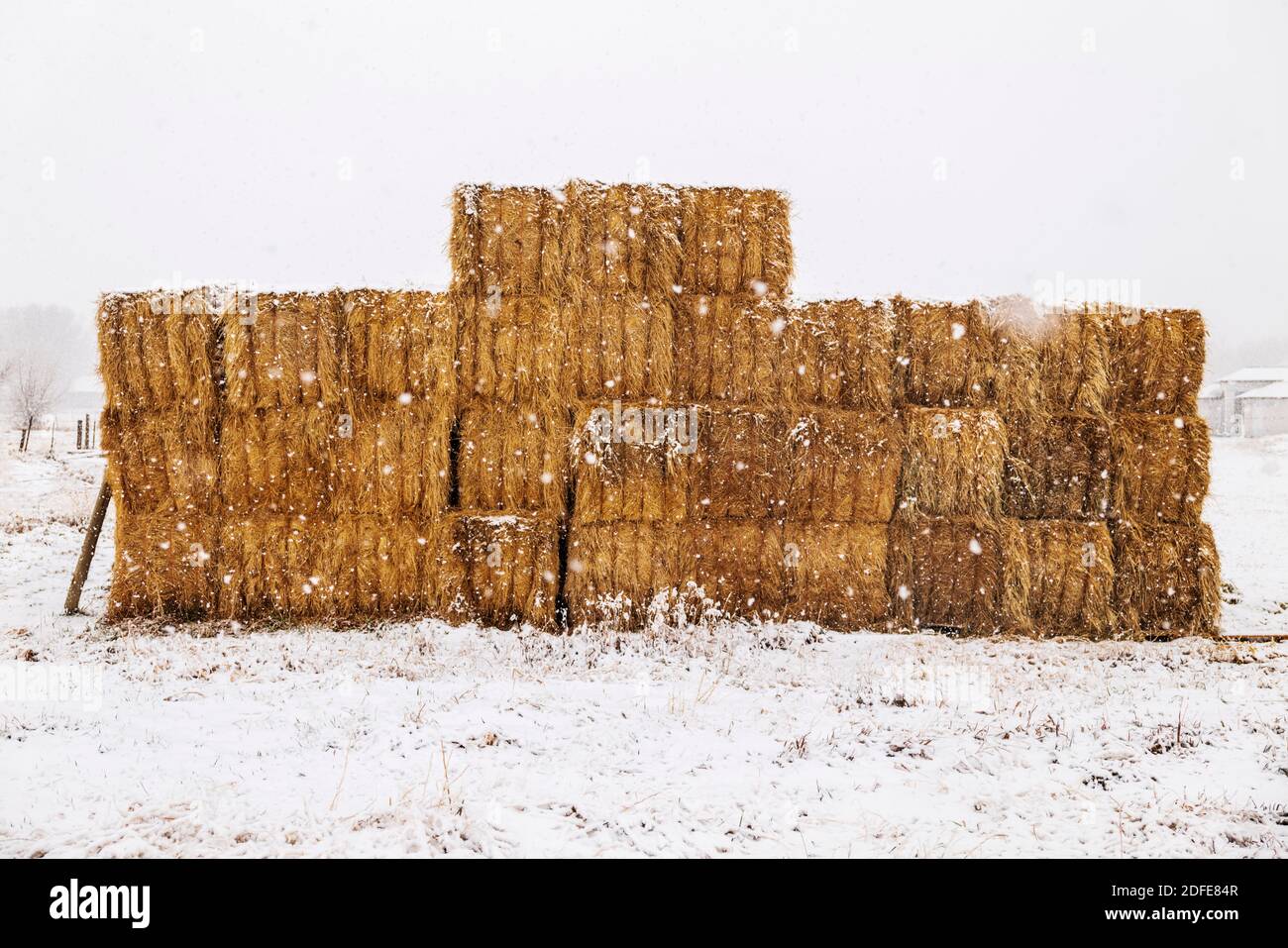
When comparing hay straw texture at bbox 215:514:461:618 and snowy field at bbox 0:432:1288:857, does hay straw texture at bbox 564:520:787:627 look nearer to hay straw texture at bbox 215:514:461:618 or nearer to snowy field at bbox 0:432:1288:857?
snowy field at bbox 0:432:1288:857

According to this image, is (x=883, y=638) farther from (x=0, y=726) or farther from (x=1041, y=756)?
(x=0, y=726)

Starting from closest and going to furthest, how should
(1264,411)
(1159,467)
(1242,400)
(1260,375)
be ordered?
(1159,467), (1264,411), (1242,400), (1260,375)

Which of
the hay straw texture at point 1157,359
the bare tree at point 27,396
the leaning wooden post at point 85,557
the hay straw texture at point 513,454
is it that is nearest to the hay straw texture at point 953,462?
the hay straw texture at point 1157,359

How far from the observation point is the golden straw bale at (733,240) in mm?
7941

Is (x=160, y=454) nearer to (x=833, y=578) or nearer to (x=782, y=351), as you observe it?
(x=782, y=351)

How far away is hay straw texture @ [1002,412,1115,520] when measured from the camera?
8062 millimetres

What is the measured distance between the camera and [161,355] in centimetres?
802

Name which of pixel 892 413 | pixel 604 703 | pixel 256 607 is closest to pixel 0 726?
pixel 256 607

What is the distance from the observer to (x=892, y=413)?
8.07m

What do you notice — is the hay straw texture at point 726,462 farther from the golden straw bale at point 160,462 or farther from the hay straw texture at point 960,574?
the golden straw bale at point 160,462

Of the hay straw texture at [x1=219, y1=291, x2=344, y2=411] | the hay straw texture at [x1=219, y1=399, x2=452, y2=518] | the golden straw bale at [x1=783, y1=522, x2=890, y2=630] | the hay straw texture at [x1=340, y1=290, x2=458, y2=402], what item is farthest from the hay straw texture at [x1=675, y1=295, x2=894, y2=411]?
the hay straw texture at [x1=219, y1=291, x2=344, y2=411]

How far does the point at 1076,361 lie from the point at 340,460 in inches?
326

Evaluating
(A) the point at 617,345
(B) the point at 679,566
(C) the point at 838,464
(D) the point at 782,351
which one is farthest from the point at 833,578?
(A) the point at 617,345

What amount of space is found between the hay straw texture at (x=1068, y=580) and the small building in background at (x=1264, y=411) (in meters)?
49.9
